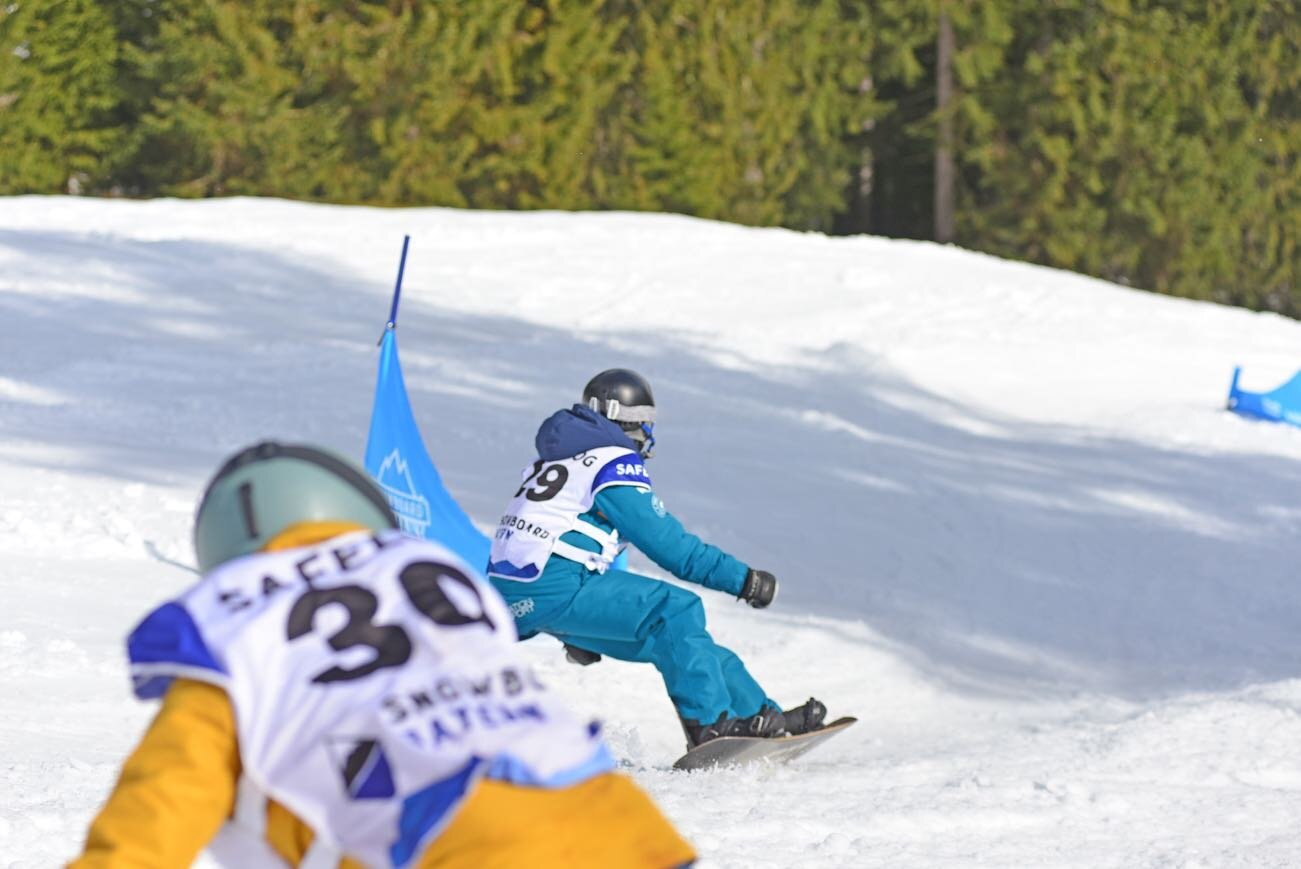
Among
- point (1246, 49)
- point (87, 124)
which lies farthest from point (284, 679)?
point (1246, 49)

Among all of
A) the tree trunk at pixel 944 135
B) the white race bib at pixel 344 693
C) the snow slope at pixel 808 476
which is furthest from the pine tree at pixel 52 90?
the white race bib at pixel 344 693

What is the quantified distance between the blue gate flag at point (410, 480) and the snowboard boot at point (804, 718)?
2.78m

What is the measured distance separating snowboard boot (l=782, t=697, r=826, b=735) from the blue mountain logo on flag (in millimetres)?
2824

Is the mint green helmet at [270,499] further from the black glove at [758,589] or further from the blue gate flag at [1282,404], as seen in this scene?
the blue gate flag at [1282,404]

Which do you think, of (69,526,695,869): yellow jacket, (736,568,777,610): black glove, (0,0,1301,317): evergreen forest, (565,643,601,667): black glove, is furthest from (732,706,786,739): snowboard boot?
(0,0,1301,317): evergreen forest

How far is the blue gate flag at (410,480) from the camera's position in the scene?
866 centimetres

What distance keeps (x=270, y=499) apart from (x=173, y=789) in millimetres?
381

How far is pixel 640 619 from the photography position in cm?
597

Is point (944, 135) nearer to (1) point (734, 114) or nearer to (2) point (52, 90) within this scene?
(1) point (734, 114)

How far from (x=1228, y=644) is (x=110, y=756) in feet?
20.6

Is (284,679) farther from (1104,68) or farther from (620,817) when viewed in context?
(1104,68)

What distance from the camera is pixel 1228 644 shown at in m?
10.1

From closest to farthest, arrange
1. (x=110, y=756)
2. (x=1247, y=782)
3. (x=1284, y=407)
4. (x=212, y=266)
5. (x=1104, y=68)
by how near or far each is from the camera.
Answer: (x=110, y=756), (x=1247, y=782), (x=1284, y=407), (x=212, y=266), (x=1104, y=68)

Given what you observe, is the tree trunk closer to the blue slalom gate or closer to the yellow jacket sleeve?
the blue slalom gate
